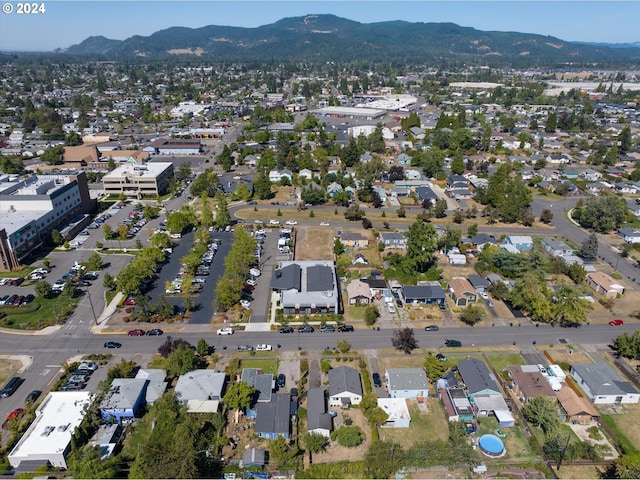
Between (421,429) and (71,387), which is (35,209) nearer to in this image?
(71,387)

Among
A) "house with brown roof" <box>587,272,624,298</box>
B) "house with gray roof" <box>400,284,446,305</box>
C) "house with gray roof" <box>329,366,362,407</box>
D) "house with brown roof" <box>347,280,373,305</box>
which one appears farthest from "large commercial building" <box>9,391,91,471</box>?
"house with brown roof" <box>587,272,624,298</box>

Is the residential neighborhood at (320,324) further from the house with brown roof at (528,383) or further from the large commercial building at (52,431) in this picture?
the house with brown roof at (528,383)

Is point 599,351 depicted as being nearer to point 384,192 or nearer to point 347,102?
point 384,192

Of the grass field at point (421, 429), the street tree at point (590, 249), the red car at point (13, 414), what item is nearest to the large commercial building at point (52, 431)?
the red car at point (13, 414)

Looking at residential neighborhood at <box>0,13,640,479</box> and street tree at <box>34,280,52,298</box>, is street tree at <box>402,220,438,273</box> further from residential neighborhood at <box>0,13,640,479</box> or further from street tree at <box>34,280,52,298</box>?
street tree at <box>34,280,52,298</box>

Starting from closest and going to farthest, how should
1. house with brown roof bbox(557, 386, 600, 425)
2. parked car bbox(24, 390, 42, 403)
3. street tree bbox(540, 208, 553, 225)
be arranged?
house with brown roof bbox(557, 386, 600, 425) < parked car bbox(24, 390, 42, 403) < street tree bbox(540, 208, 553, 225)

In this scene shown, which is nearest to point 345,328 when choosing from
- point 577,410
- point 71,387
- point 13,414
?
point 577,410
